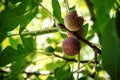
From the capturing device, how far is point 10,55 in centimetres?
153

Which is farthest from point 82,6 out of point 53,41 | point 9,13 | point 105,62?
point 105,62

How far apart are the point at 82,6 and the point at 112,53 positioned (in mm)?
1915

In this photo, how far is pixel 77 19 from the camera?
1246 millimetres

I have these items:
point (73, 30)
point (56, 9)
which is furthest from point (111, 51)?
point (56, 9)

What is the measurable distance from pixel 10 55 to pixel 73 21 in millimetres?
435

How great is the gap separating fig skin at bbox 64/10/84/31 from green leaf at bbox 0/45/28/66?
16.0 inches

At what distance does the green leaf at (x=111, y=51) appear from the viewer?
2.26 ft

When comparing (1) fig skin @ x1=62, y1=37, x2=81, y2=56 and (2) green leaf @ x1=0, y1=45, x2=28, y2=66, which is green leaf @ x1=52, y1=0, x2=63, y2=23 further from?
(2) green leaf @ x1=0, y1=45, x2=28, y2=66

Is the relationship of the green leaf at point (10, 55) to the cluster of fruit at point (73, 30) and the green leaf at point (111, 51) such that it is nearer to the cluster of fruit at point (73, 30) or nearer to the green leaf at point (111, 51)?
the cluster of fruit at point (73, 30)

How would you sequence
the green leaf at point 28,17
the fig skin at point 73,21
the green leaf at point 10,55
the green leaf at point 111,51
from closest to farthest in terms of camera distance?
the green leaf at point 111,51 < the fig skin at point 73,21 < the green leaf at point 28,17 < the green leaf at point 10,55

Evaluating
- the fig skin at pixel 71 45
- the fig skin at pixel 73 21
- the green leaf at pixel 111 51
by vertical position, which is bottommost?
the green leaf at pixel 111 51

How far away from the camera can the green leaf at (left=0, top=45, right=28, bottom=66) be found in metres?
1.48

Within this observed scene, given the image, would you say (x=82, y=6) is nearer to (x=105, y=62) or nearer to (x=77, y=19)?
(x=77, y=19)

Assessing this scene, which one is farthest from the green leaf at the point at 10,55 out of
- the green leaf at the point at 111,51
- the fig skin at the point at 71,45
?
the green leaf at the point at 111,51
